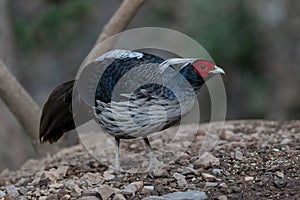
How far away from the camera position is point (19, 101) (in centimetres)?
470

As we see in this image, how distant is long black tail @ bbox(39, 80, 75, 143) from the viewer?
3717mm

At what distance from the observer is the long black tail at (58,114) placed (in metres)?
3.72

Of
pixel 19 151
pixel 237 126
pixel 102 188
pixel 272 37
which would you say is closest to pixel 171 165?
pixel 102 188

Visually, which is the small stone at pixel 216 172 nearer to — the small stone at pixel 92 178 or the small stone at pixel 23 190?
the small stone at pixel 92 178

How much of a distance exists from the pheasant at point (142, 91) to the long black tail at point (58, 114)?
0.19 meters

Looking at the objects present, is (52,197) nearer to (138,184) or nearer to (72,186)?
(72,186)

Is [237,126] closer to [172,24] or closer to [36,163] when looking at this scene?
[36,163]

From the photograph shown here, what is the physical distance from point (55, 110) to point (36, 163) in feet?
3.04

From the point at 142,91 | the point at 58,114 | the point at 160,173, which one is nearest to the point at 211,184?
the point at 160,173

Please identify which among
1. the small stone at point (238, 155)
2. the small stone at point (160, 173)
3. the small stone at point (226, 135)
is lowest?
the small stone at point (226, 135)

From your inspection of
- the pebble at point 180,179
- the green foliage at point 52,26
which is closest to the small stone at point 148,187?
the pebble at point 180,179

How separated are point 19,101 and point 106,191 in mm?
1776

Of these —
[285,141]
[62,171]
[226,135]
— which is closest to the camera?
[62,171]

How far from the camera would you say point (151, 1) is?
36.3ft
